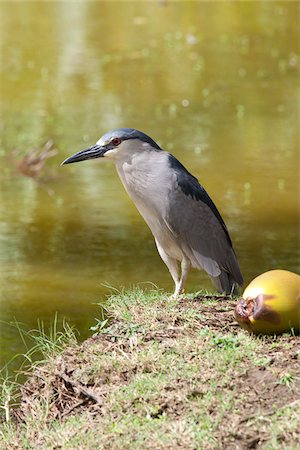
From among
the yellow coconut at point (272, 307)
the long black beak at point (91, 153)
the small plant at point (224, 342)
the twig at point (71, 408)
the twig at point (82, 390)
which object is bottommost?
Answer: the twig at point (71, 408)

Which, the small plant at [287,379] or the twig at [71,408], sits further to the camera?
the twig at [71,408]

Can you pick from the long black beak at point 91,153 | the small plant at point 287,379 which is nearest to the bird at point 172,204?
the long black beak at point 91,153

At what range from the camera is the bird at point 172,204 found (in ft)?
21.8

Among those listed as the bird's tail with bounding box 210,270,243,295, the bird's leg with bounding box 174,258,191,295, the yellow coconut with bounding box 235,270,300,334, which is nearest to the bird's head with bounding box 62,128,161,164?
the bird's leg with bounding box 174,258,191,295

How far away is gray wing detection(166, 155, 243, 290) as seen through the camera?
6.73 metres

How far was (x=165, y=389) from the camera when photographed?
5281 mm

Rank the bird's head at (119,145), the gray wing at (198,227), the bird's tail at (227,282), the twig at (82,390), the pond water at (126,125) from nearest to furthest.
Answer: the twig at (82,390)
the bird's head at (119,145)
the gray wing at (198,227)
the bird's tail at (227,282)
the pond water at (126,125)

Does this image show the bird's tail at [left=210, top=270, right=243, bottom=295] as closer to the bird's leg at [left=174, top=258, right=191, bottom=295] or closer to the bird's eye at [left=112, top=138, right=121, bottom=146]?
the bird's leg at [left=174, top=258, right=191, bottom=295]

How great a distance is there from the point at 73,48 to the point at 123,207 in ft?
26.7

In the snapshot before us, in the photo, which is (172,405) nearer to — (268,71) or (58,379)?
(58,379)

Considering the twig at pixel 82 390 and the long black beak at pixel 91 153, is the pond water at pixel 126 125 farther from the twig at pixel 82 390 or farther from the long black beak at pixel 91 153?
the twig at pixel 82 390

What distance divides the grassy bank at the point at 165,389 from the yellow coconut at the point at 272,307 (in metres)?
0.07

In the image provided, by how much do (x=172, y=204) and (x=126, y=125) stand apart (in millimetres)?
7142

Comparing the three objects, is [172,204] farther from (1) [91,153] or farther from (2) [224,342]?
(2) [224,342]
